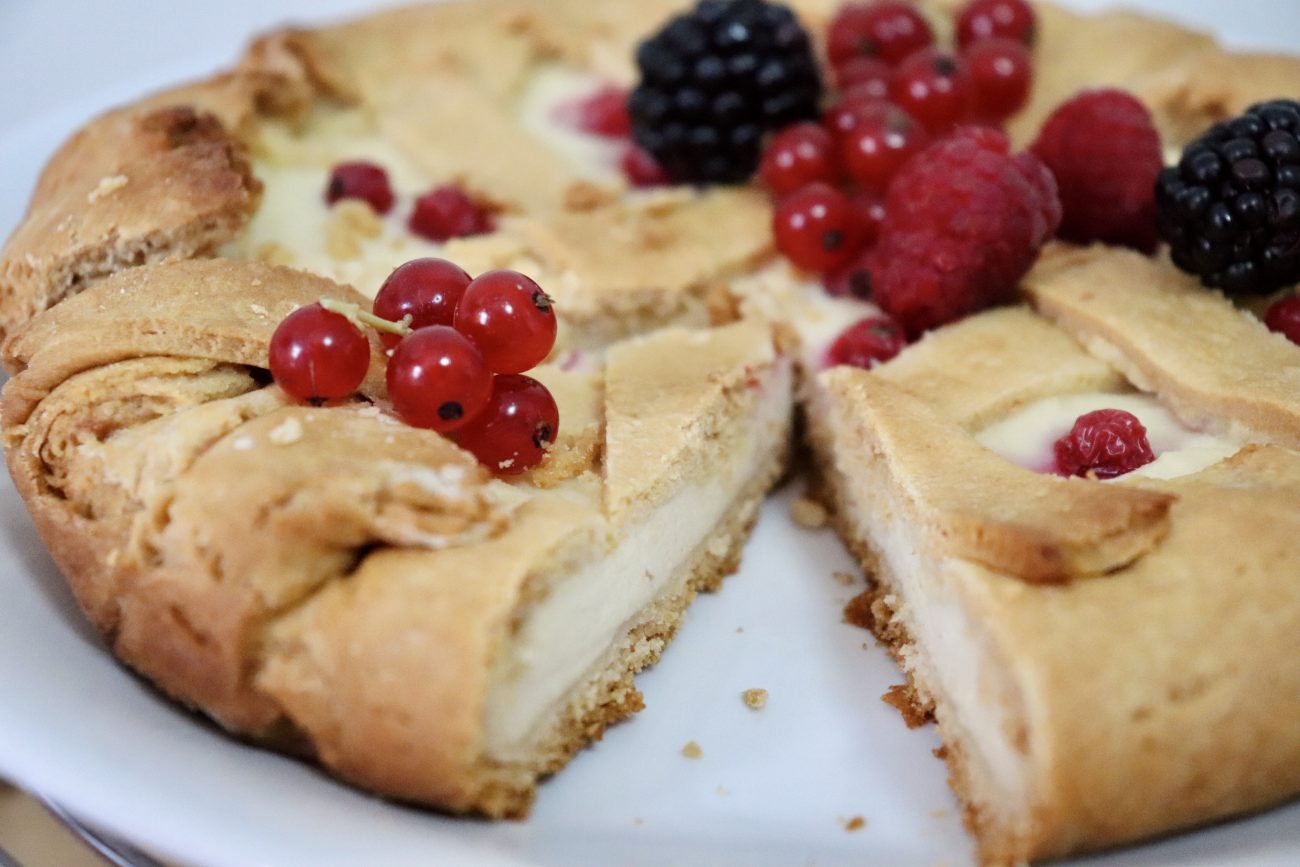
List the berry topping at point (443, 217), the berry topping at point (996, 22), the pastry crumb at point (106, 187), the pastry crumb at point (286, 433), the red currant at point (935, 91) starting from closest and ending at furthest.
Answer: the pastry crumb at point (286, 433) → the pastry crumb at point (106, 187) → the berry topping at point (443, 217) → the red currant at point (935, 91) → the berry topping at point (996, 22)

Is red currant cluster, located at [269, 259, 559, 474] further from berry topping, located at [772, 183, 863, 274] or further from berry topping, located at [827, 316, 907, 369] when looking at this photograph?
berry topping, located at [772, 183, 863, 274]

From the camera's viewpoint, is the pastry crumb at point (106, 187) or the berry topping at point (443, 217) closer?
the pastry crumb at point (106, 187)

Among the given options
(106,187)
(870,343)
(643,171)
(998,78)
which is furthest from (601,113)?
(106,187)

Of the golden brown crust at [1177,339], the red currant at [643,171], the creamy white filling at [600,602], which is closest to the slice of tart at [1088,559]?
the golden brown crust at [1177,339]

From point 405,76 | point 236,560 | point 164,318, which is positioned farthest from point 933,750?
point 405,76

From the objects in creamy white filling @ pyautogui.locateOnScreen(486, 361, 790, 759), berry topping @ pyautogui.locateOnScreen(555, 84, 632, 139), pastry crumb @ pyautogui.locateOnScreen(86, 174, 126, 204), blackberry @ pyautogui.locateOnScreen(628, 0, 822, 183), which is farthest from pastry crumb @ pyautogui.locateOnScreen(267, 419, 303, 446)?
berry topping @ pyautogui.locateOnScreen(555, 84, 632, 139)

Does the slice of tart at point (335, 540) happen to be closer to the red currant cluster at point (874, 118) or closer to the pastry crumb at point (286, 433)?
the pastry crumb at point (286, 433)

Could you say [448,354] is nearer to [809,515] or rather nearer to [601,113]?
[809,515]
